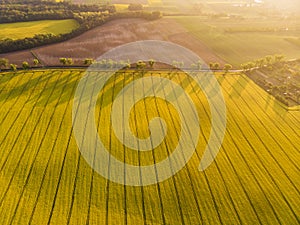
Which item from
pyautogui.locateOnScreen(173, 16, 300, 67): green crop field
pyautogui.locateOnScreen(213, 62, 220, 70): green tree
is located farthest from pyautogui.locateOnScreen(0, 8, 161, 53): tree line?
pyautogui.locateOnScreen(213, 62, 220, 70): green tree

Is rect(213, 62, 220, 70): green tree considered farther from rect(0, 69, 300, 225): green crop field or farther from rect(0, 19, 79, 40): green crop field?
rect(0, 19, 79, 40): green crop field

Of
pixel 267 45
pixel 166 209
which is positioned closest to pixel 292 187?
pixel 166 209

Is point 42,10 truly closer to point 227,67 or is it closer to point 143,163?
point 227,67

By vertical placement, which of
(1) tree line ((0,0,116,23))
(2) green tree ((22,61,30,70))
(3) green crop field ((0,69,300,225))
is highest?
(1) tree line ((0,0,116,23))

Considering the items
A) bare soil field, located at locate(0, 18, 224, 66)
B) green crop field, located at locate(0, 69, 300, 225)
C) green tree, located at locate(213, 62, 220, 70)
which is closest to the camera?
green crop field, located at locate(0, 69, 300, 225)

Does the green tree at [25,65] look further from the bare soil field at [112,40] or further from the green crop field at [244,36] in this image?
the green crop field at [244,36]
